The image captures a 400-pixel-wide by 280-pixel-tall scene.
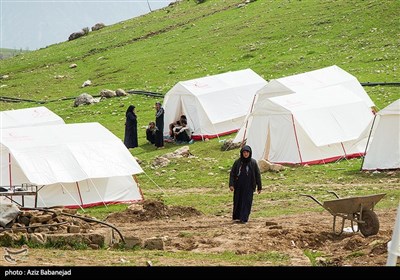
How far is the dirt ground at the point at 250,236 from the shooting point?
543 inches

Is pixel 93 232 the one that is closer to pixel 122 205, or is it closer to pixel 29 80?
pixel 122 205

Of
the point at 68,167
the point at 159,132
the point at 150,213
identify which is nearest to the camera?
the point at 150,213

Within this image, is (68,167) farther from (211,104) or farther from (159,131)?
(211,104)

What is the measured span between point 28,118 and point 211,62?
21641mm

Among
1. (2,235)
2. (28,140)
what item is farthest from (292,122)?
(2,235)

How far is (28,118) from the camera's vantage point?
35.3 meters

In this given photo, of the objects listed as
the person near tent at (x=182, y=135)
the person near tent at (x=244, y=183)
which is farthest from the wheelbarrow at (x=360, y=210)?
the person near tent at (x=182, y=135)

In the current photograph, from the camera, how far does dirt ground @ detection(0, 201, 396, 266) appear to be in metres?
13.8

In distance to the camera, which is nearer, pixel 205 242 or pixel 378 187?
pixel 205 242

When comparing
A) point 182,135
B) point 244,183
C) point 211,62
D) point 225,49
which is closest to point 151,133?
point 182,135

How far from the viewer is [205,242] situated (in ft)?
53.3

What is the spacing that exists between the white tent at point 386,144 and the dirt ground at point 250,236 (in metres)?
6.54
